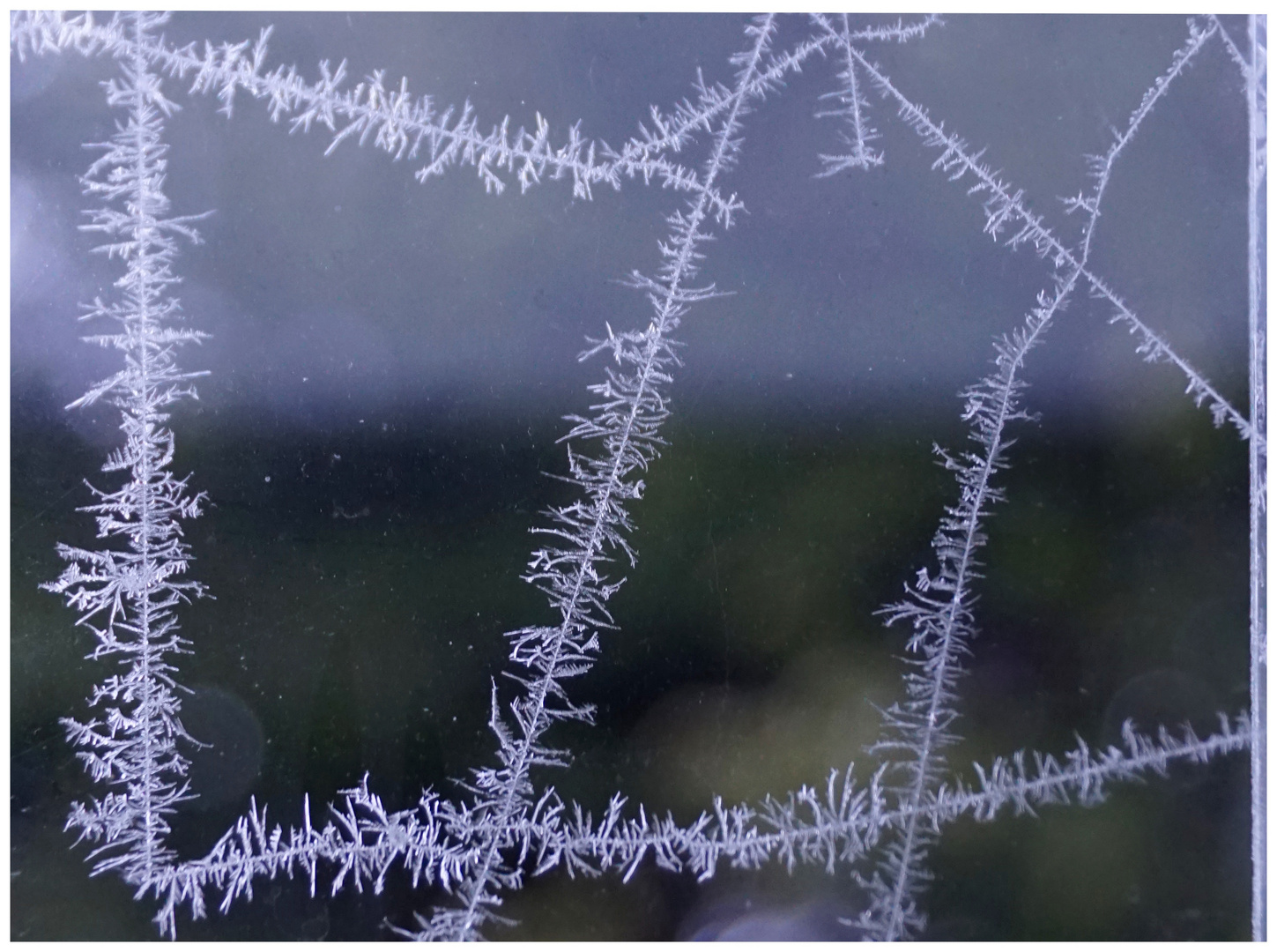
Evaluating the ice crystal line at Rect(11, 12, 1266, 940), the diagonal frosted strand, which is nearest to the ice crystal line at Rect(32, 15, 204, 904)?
the ice crystal line at Rect(11, 12, 1266, 940)

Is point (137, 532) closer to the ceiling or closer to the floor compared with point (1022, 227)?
closer to the floor

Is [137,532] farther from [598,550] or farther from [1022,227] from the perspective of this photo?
[1022,227]

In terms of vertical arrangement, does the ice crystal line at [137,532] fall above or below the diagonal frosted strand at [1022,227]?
below

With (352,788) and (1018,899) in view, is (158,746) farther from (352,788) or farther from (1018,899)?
(1018,899)

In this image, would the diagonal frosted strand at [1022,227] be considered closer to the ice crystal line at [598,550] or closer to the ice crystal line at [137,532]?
the ice crystal line at [598,550]

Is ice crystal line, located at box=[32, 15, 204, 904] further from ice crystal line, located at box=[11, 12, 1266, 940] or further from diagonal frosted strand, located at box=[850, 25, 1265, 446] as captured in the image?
diagonal frosted strand, located at box=[850, 25, 1265, 446]

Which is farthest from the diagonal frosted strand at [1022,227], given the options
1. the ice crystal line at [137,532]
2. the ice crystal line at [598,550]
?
the ice crystal line at [137,532]

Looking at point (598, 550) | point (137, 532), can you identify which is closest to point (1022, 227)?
point (598, 550)

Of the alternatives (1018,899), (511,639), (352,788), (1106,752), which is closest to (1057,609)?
(1106,752)
